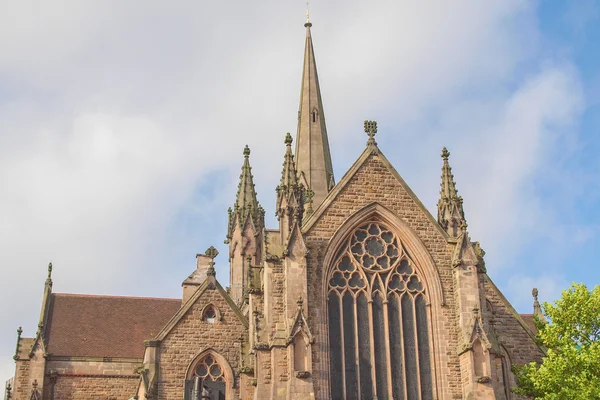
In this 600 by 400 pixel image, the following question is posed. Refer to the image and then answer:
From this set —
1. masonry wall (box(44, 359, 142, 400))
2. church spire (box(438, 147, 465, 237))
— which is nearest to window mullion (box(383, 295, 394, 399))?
church spire (box(438, 147, 465, 237))

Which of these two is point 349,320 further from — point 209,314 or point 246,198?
point 246,198

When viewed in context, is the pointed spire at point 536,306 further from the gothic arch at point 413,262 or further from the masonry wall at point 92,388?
the masonry wall at point 92,388

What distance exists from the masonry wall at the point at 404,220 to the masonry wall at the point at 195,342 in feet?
16.1

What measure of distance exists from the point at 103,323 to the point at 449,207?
16.5m

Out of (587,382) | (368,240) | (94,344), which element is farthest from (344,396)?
(94,344)

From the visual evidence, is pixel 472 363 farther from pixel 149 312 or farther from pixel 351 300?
pixel 149 312

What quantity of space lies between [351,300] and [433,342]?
3.10 metres

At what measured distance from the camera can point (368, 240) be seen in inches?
1189

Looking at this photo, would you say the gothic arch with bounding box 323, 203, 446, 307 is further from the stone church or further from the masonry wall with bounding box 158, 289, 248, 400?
the masonry wall with bounding box 158, 289, 248, 400

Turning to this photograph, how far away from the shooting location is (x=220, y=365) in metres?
31.8

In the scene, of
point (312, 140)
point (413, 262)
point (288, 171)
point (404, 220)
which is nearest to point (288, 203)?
point (288, 171)

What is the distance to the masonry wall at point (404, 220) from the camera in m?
28.2

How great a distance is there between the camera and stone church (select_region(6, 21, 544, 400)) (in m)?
28.0

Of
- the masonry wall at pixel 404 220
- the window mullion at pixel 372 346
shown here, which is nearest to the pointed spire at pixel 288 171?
the masonry wall at pixel 404 220
